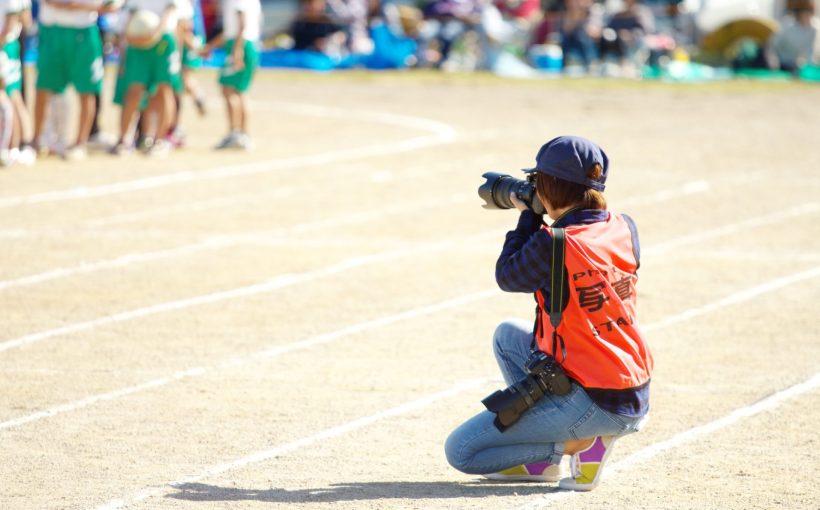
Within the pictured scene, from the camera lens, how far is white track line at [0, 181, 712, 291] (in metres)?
9.86

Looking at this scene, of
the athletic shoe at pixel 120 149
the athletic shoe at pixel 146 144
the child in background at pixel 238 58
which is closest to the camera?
the athletic shoe at pixel 120 149

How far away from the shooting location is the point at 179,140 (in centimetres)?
1672

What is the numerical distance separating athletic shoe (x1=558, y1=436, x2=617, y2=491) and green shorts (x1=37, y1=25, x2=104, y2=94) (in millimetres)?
10696

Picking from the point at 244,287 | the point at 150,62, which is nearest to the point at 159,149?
the point at 150,62

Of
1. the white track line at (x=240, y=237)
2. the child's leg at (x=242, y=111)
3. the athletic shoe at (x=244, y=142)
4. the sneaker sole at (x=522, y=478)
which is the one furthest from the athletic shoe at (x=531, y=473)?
the athletic shoe at (x=244, y=142)

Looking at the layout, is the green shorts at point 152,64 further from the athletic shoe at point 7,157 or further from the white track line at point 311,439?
the white track line at point 311,439

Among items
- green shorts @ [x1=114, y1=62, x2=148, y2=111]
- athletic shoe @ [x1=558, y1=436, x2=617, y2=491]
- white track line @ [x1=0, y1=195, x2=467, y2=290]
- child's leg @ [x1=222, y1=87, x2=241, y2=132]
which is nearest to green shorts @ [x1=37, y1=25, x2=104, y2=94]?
green shorts @ [x1=114, y1=62, x2=148, y2=111]

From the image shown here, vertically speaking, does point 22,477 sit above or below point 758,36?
above

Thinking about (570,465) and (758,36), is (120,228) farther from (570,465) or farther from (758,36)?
(758,36)

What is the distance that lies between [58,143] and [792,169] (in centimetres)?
799

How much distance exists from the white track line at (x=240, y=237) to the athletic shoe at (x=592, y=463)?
511 cm

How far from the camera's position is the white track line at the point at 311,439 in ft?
18.0

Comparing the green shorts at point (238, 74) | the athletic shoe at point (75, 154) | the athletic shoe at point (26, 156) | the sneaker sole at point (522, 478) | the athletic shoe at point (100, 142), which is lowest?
the athletic shoe at point (100, 142)

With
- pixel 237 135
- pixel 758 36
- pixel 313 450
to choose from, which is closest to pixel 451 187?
pixel 237 135
